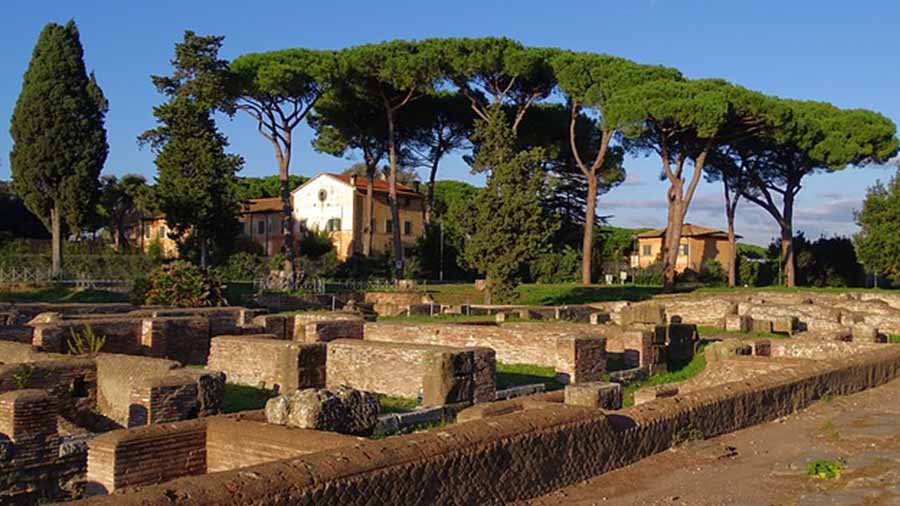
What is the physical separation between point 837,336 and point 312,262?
101ft

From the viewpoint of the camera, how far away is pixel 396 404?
11.3 m

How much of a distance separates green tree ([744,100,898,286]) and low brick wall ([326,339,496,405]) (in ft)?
94.0

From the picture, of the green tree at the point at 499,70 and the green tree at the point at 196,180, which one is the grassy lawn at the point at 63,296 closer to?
the green tree at the point at 196,180

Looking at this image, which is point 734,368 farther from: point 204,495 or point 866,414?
point 204,495

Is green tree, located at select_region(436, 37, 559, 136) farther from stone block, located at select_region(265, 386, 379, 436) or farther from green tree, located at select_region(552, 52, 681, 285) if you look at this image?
stone block, located at select_region(265, 386, 379, 436)

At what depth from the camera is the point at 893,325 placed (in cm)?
2114

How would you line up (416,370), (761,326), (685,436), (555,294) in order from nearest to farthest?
(685,436), (416,370), (761,326), (555,294)

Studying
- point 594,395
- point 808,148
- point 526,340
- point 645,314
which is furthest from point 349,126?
point 594,395

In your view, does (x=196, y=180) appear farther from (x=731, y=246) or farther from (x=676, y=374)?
(x=731, y=246)

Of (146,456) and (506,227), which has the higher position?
(506,227)

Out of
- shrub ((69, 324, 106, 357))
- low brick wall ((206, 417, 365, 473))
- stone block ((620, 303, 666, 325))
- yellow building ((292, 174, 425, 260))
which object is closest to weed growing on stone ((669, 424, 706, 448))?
low brick wall ((206, 417, 365, 473))

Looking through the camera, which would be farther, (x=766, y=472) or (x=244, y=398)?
(x=244, y=398)

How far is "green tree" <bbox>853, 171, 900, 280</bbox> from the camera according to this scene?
1442 inches

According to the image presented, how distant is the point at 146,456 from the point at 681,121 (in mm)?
31003
